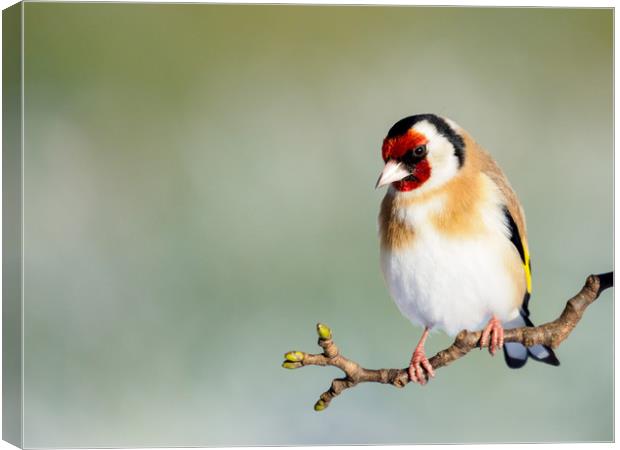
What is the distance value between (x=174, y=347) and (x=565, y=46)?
1.68 meters

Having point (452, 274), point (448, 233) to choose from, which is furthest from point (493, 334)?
point (448, 233)

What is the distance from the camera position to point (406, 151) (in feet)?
10.5

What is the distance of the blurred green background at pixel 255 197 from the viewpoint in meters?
3.45

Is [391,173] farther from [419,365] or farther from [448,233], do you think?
[419,365]

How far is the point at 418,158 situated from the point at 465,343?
59cm

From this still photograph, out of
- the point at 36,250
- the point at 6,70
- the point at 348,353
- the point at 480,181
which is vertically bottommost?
the point at 348,353

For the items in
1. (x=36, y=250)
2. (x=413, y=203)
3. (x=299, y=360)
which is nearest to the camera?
(x=299, y=360)

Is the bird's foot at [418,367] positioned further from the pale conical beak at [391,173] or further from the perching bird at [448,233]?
the pale conical beak at [391,173]

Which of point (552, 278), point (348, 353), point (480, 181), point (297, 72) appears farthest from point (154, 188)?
point (552, 278)

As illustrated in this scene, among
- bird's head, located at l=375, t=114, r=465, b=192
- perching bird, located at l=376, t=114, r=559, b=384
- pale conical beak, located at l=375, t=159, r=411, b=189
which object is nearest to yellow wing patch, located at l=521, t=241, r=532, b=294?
perching bird, located at l=376, t=114, r=559, b=384

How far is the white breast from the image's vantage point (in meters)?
3.14

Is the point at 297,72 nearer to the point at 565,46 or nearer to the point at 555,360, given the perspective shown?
the point at 565,46

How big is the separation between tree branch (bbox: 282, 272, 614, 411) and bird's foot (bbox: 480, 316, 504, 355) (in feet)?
0.05

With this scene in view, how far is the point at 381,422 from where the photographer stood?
3.54 meters
